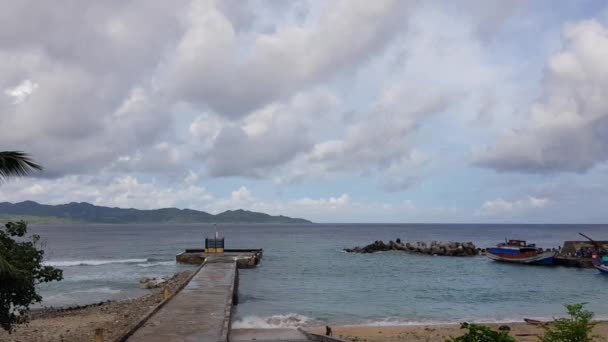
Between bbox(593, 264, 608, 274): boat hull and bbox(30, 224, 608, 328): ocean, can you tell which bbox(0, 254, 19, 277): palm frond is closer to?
bbox(30, 224, 608, 328): ocean

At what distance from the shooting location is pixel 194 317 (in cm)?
1989

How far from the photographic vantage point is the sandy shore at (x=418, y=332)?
20750 mm

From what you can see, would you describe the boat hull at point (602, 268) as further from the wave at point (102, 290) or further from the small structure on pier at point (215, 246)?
the wave at point (102, 290)

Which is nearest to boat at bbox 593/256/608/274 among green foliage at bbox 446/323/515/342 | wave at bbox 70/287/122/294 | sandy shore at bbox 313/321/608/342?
sandy shore at bbox 313/321/608/342

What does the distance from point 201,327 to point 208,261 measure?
3037 cm

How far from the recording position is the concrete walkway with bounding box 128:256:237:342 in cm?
1666

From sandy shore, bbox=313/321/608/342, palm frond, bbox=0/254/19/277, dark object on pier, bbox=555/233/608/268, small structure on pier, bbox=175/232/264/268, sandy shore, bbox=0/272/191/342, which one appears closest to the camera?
palm frond, bbox=0/254/19/277

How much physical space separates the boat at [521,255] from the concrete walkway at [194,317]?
36.7 metres

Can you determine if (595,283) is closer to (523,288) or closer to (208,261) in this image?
(523,288)

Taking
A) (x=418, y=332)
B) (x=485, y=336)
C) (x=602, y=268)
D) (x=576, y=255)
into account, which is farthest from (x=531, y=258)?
(x=485, y=336)

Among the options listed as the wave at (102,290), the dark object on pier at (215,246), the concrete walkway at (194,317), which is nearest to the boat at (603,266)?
the concrete walkway at (194,317)

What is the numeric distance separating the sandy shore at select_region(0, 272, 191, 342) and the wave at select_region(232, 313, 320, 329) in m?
4.36

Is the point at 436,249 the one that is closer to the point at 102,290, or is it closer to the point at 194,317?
the point at 102,290

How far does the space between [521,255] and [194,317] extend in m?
45.9
